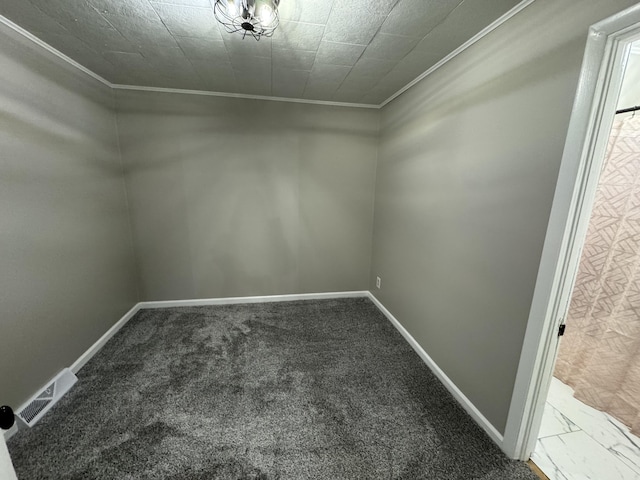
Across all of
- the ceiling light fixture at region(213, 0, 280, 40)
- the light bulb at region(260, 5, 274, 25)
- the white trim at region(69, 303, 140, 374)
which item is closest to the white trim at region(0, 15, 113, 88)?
the ceiling light fixture at region(213, 0, 280, 40)

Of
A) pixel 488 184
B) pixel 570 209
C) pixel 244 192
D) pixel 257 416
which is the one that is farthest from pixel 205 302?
pixel 570 209

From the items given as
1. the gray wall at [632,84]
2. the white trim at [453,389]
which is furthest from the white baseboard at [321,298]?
the gray wall at [632,84]

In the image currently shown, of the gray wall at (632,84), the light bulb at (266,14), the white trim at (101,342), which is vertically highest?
the light bulb at (266,14)

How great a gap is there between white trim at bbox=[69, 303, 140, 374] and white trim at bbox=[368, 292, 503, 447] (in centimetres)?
275

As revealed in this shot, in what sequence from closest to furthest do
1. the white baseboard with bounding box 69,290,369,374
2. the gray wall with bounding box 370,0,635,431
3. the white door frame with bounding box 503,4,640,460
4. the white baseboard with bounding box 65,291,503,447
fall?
the white door frame with bounding box 503,4,640,460 < the gray wall with bounding box 370,0,635,431 < the white baseboard with bounding box 65,291,503,447 < the white baseboard with bounding box 69,290,369,374

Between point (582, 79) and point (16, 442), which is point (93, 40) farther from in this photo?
point (582, 79)

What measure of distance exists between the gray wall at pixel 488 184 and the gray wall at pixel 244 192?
2.82ft

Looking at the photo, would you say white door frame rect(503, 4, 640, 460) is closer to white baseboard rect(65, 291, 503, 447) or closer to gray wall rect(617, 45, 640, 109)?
white baseboard rect(65, 291, 503, 447)

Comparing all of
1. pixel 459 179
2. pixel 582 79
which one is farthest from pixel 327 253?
pixel 582 79

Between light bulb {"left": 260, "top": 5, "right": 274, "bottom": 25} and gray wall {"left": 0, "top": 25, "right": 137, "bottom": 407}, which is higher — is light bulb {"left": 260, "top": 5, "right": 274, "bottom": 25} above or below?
above

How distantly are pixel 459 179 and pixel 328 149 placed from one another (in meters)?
1.63

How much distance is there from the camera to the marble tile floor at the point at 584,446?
1.37 m

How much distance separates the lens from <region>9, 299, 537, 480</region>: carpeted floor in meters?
1.34

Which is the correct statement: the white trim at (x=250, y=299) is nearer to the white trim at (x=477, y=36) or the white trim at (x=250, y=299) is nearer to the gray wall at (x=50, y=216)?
the gray wall at (x=50, y=216)
